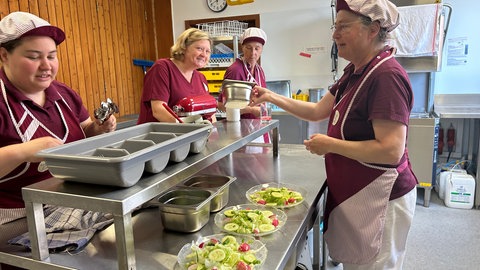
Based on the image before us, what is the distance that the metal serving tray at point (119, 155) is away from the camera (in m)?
0.86

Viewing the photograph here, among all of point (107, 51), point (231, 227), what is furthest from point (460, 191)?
point (107, 51)

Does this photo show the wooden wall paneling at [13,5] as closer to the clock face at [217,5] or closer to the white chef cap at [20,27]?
the clock face at [217,5]

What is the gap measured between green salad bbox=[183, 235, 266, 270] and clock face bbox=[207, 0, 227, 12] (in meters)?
4.27

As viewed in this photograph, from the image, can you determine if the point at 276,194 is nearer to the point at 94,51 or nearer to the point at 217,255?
the point at 217,255

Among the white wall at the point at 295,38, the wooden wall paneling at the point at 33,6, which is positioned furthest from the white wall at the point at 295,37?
the wooden wall paneling at the point at 33,6

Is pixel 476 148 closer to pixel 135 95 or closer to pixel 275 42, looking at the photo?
pixel 275 42

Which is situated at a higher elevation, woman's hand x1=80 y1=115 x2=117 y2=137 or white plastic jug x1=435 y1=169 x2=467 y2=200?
woman's hand x1=80 y1=115 x2=117 y2=137

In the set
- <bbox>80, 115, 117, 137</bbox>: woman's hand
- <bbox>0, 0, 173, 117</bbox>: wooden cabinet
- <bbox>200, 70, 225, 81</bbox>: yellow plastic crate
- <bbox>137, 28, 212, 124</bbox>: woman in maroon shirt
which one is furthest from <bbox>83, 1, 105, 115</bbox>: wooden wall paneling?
<bbox>80, 115, 117, 137</bbox>: woman's hand

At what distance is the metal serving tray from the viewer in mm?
862

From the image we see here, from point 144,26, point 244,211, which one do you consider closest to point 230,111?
point 244,211

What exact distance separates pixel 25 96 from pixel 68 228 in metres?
0.51

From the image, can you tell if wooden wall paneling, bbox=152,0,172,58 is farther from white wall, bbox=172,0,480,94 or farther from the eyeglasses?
the eyeglasses

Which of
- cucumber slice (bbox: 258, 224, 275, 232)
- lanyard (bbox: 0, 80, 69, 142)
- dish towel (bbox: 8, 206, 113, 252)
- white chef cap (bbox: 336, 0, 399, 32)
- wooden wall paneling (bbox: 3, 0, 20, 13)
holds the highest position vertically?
wooden wall paneling (bbox: 3, 0, 20, 13)

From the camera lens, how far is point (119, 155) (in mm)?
955
